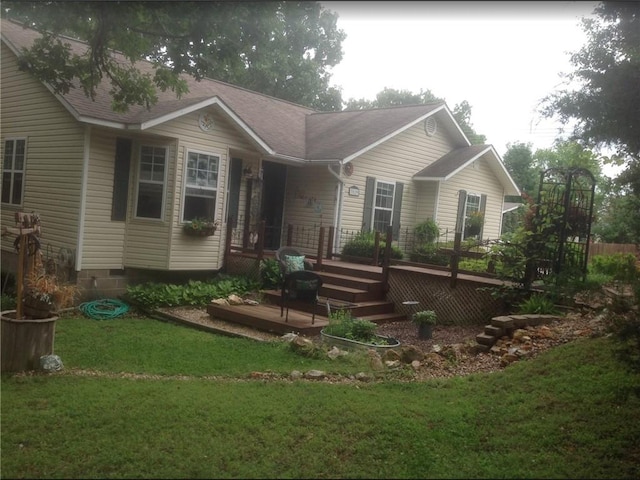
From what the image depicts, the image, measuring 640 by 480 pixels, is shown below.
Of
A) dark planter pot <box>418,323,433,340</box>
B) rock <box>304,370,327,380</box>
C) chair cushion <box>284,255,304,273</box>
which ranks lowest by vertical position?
rock <box>304,370,327,380</box>

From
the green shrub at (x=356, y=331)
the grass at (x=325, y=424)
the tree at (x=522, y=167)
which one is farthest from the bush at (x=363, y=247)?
the tree at (x=522, y=167)

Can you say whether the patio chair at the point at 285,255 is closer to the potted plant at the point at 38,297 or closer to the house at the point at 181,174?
the house at the point at 181,174

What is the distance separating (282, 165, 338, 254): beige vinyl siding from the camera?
49.7 ft

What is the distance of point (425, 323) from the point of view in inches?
367

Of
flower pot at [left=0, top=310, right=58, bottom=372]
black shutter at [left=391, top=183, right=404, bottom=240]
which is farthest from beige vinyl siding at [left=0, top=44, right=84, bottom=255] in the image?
black shutter at [left=391, top=183, right=404, bottom=240]

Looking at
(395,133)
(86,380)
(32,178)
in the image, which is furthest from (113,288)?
(395,133)

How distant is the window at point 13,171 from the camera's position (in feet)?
42.8

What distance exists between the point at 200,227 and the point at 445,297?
517 centimetres

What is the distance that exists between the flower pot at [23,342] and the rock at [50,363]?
0.06m

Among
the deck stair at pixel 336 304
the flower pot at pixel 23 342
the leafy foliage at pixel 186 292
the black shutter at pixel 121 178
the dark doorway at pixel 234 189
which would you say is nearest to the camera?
the flower pot at pixel 23 342

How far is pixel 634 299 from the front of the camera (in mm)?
4406

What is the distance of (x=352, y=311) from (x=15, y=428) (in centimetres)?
662

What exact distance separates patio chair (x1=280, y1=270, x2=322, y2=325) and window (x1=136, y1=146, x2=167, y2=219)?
361 cm

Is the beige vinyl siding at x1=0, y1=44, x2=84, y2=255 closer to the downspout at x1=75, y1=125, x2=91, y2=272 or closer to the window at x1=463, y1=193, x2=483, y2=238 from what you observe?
the downspout at x1=75, y1=125, x2=91, y2=272
